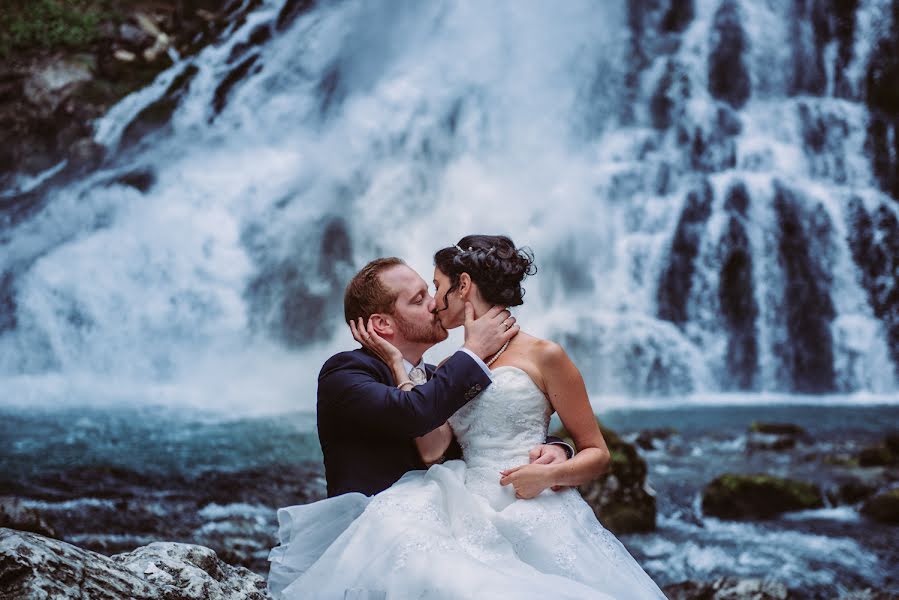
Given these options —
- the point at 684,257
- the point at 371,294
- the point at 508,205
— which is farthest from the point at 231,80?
the point at 371,294

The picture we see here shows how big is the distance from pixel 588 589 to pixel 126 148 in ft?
47.8

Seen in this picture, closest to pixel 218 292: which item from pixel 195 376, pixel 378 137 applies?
pixel 195 376

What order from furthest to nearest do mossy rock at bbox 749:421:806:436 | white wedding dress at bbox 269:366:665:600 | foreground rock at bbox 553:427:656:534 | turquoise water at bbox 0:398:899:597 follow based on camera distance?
mossy rock at bbox 749:421:806:436, foreground rock at bbox 553:427:656:534, turquoise water at bbox 0:398:899:597, white wedding dress at bbox 269:366:665:600

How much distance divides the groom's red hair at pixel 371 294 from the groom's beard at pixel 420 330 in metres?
0.06

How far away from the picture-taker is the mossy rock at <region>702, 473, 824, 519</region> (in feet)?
26.5

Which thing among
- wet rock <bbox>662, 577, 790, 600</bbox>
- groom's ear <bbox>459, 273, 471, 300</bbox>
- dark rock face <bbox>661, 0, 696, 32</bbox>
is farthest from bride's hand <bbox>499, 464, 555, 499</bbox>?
dark rock face <bbox>661, 0, 696, 32</bbox>

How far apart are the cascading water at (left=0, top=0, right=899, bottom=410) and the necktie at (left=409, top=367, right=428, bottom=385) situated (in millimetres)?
9656

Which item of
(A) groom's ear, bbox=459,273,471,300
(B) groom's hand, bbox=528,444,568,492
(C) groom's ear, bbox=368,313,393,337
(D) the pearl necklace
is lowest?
(B) groom's hand, bbox=528,444,568,492

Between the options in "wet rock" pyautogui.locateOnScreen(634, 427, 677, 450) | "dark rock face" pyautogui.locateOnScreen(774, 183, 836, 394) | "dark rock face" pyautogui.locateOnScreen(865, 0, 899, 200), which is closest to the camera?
"wet rock" pyautogui.locateOnScreen(634, 427, 677, 450)

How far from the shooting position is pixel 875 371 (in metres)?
15.4

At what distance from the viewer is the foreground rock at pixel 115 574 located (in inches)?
88.5

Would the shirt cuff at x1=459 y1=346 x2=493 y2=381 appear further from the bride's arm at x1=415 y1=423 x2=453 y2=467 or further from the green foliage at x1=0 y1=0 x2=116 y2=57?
the green foliage at x1=0 y1=0 x2=116 y2=57

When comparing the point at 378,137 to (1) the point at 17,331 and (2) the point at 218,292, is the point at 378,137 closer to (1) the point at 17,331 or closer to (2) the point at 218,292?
(2) the point at 218,292

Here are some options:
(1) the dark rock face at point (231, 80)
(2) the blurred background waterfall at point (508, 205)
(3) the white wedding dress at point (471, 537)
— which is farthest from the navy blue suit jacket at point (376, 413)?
(1) the dark rock face at point (231, 80)
